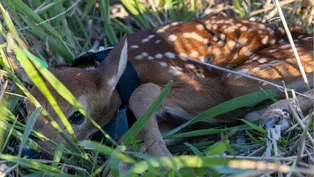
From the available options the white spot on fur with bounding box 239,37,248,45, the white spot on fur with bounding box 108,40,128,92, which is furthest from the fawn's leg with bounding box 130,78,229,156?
the white spot on fur with bounding box 239,37,248,45

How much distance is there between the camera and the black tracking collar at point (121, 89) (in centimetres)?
330

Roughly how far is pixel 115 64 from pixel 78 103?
70 cm

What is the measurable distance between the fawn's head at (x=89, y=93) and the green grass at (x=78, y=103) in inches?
4.2

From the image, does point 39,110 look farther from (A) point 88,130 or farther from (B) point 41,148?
A: (A) point 88,130

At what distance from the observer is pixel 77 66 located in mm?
3590

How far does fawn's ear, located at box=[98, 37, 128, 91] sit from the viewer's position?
325 centimetres

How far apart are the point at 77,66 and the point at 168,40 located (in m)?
0.65

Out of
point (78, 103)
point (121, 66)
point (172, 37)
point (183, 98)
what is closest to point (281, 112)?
point (183, 98)

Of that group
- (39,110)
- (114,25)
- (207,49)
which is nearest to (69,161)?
(39,110)

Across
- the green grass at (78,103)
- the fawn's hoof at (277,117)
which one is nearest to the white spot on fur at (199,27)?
the green grass at (78,103)

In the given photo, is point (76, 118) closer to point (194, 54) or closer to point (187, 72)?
point (187, 72)

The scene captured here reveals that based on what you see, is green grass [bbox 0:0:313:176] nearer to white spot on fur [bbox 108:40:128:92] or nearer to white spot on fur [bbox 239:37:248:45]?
white spot on fur [bbox 108:40:128:92]

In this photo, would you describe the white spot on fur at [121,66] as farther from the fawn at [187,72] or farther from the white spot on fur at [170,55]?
the white spot on fur at [170,55]

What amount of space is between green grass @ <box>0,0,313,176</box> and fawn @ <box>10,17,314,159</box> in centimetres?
16
